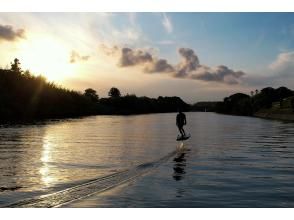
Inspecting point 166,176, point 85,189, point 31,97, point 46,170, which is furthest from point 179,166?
point 31,97

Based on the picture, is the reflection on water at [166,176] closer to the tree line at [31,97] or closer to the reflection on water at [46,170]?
the reflection on water at [46,170]

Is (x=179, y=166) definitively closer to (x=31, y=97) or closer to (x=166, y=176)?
(x=166, y=176)

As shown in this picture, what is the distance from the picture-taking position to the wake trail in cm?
1270

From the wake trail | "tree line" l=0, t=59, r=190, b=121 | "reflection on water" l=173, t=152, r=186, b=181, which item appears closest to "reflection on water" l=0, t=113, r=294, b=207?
"reflection on water" l=173, t=152, r=186, b=181

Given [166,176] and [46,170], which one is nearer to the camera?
[166,176]

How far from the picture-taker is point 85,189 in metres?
15.1

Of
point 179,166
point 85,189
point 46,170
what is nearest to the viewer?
point 85,189

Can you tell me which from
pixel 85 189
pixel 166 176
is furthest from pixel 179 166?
pixel 85 189

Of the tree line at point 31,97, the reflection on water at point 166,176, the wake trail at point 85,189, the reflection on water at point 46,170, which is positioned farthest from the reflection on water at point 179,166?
the tree line at point 31,97

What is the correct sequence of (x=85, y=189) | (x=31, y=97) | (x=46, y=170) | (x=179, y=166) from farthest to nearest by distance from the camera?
1. (x=31, y=97)
2. (x=179, y=166)
3. (x=46, y=170)
4. (x=85, y=189)

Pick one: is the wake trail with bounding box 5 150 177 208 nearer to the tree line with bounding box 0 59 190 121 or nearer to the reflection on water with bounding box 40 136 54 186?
the reflection on water with bounding box 40 136 54 186

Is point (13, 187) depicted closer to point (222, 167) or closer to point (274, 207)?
point (274, 207)

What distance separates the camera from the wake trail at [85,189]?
41.7ft
